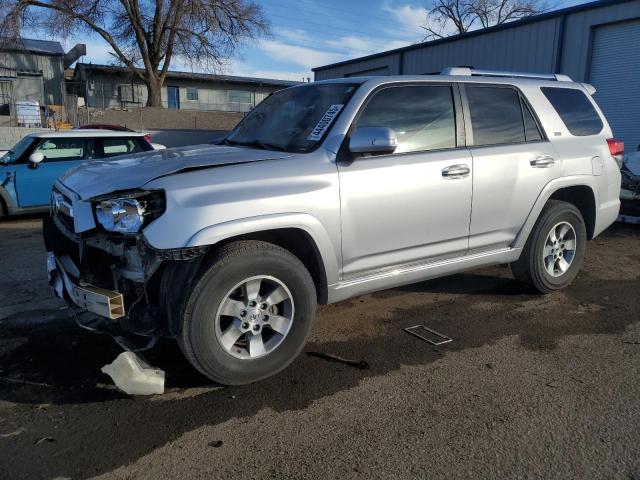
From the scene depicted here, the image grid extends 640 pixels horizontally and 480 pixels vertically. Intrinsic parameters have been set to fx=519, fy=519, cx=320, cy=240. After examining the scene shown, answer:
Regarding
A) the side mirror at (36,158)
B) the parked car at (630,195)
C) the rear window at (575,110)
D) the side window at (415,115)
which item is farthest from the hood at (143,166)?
the parked car at (630,195)

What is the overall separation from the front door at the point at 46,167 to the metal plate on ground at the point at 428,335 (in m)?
7.13

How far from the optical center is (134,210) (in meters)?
2.94

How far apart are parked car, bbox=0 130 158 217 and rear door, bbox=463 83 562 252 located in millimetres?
6422

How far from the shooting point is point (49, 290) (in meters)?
5.17

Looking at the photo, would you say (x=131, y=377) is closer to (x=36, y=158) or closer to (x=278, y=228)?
(x=278, y=228)

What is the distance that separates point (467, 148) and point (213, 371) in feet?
8.50

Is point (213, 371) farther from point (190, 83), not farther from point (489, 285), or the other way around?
point (190, 83)

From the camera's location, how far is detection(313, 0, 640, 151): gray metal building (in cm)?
1364

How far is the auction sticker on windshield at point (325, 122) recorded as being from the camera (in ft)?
12.1

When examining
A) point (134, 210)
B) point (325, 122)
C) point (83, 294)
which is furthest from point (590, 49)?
point (83, 294)

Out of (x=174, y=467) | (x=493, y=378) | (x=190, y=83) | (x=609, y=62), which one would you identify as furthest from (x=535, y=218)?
(x=190, y=83)

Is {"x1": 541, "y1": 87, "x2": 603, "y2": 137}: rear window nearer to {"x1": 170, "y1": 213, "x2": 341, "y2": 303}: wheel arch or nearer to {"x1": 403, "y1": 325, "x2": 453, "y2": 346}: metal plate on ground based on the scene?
{"x1": 403, "y1": 325, "x2": 453, "y2": 346}: metal plate on ground

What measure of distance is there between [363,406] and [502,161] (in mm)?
2385

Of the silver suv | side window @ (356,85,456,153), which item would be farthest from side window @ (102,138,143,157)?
side window @ (356,85,456,153)
